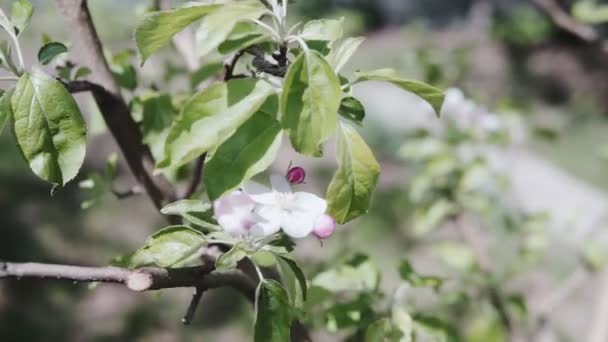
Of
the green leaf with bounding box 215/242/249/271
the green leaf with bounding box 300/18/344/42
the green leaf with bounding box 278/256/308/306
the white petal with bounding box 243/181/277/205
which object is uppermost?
the green leaf with bounding box 300/18/344/42

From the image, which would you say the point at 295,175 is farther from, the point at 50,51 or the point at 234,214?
the point at 50,51

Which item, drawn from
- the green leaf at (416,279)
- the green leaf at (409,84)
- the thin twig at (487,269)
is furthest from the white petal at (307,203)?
the thin twig at (487,269)

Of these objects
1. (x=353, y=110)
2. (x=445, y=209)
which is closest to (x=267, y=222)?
(x=353, y=110)

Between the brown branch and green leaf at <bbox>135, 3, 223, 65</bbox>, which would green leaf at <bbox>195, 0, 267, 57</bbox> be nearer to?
green leaf at <bbox>135, 3, 223, 65</bbox>

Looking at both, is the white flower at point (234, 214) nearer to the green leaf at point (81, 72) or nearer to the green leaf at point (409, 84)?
the green leaf at point (409, 84)

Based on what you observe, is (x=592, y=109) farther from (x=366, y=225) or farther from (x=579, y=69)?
(x=366, y=225)

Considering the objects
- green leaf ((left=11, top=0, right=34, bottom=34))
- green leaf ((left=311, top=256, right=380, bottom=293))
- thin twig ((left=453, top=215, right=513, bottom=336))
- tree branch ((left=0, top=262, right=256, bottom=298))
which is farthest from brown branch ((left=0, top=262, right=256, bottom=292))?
thin twig ((left=453, top=215, right=513, bottom=336))

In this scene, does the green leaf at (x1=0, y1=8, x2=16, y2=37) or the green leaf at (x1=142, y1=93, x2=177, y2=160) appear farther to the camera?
the green leaf at (x1=142, y1=93, x2=177, y2=160)

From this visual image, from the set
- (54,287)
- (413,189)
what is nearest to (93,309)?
(54,287)
